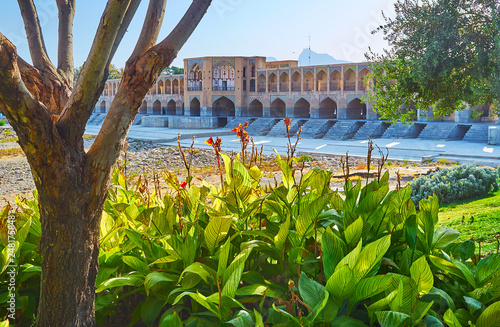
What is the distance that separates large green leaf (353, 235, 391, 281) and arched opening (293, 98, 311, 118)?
77.7 ft

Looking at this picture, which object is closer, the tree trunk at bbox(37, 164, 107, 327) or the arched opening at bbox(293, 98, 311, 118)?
the tree trunk at bbox(37, 164, 107, 327)

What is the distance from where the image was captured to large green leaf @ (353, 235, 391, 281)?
4.10 ft

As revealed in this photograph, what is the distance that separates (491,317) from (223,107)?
27.7 m

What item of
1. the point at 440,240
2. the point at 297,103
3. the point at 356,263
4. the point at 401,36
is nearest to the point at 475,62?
the point at 401,36

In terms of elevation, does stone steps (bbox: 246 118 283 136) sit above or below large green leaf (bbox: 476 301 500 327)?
above

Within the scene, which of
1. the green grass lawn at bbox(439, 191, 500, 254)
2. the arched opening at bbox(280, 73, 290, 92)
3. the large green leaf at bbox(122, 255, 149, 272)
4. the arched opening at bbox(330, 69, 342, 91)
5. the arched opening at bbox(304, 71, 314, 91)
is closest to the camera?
the large green leaf at bbox(122, 255, 149, 272)

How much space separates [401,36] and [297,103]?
59.3ft

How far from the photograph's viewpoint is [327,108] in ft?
79.5

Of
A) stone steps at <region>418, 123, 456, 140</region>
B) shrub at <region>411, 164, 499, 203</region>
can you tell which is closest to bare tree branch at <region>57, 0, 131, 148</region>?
shrub at <region>411, 164, 499, 203</region>

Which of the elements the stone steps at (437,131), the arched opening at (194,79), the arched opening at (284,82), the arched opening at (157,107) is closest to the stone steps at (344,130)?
the stone steps at (437,131)

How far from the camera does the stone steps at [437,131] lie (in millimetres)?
16389

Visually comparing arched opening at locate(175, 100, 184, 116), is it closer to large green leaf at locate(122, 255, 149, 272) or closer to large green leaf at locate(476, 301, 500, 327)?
large green leaf at locate(122, 255, 149, 272)

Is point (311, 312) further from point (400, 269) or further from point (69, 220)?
point (69, 220)

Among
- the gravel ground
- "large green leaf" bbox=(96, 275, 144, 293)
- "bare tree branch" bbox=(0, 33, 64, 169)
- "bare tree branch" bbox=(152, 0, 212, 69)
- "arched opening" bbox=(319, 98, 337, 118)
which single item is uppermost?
"arched opening" bbox=(319, 98, 337, 118)
